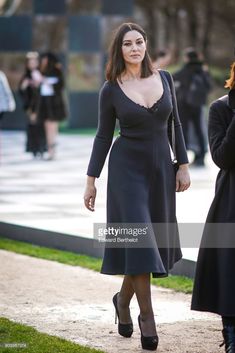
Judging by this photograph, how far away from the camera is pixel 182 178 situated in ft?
22.5

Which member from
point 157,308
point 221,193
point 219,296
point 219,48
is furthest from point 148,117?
point 219,48

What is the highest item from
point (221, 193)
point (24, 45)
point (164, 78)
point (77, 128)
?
point (164, 78)

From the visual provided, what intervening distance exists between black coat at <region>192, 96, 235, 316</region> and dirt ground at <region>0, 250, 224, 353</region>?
1.25ft

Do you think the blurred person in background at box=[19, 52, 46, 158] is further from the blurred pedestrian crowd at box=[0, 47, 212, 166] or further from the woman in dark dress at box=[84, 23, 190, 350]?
the woman in dark dress at box=[84, 23, 190, 350]

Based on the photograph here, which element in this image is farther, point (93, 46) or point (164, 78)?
point (93, 46)

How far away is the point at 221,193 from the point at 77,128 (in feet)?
76.8

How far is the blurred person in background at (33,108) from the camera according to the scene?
21.1 meters

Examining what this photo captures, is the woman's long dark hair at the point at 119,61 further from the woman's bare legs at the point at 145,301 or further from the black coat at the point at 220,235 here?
the woman's bare legs at the point at 145,301

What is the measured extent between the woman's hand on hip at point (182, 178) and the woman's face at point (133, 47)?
672 millimetres

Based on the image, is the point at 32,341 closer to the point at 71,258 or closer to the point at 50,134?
the point at 71,258

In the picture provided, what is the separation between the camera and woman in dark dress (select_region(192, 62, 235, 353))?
20.5ft

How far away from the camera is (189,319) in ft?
24.4

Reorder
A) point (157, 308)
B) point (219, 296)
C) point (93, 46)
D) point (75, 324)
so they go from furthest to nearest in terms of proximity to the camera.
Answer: point (93, 46) → point (157, 308) → point (75, 324) → point (219, 296)

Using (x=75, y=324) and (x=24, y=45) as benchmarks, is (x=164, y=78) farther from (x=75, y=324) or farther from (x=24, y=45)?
(x=24, y=45)
